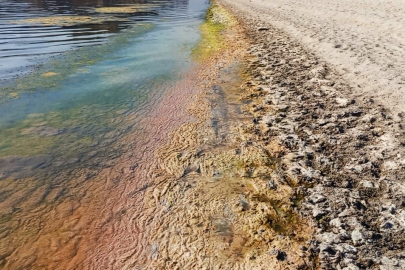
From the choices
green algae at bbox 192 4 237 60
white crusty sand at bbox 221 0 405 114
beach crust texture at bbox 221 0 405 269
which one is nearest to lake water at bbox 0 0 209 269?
green algae at bbox 192 4 237 60

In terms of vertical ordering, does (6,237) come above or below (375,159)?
below

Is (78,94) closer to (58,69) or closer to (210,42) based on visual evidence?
(58,69)

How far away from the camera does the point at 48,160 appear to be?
603cm

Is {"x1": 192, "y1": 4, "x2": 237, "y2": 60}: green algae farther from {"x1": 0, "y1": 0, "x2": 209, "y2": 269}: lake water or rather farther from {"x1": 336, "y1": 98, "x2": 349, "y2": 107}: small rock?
{"x1": 336, "y1": 98, "x2": 349, "y2": 107}: small rock

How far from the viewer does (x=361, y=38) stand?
40.9 feet

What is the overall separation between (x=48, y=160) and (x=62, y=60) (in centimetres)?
864

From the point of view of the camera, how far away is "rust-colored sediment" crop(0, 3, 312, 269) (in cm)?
384

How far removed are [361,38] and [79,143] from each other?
12.2 metres

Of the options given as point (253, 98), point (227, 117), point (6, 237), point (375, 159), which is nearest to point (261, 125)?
point (227, 117)

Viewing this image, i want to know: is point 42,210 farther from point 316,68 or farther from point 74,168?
point 316,68

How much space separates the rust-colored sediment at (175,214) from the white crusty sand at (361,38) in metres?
4.08

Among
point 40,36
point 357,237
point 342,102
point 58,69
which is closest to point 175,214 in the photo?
point 357,237

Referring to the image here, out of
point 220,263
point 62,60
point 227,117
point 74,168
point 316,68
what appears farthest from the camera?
point 62,60

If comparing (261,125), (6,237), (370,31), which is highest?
(370,31)
